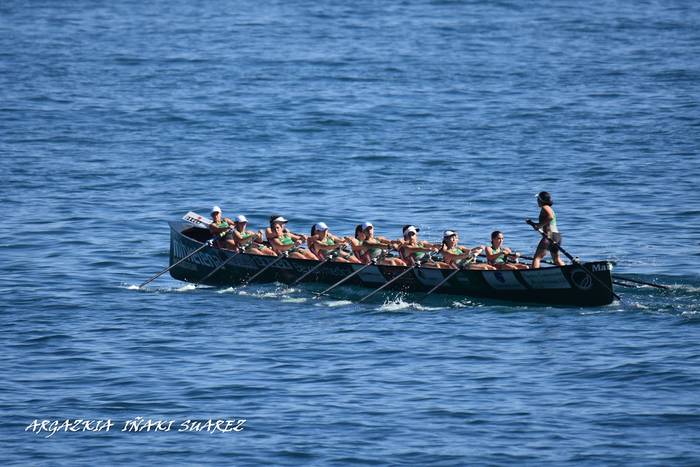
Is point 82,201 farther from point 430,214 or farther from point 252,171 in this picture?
point 430,214

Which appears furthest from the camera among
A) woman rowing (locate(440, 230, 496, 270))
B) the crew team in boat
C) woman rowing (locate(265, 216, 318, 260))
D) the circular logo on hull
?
woman rowing (locate(265, 216, 318, 260))

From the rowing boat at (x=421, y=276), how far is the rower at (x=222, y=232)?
45 cm

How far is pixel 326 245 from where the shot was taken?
3338 cm

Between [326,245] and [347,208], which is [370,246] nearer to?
[326,245]

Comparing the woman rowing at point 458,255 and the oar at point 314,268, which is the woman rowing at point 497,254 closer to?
the woman rowing at point 458,255

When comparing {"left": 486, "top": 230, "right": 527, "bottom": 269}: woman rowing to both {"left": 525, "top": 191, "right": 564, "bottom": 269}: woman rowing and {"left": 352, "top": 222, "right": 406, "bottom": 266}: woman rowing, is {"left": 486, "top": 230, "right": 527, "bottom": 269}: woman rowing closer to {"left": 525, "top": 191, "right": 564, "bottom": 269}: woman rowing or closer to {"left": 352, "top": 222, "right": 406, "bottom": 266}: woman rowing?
{"left": 525, "top": 191, "right": 564, "bottom": 269}: woman rowing

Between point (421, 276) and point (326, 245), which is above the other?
point (326, 245)

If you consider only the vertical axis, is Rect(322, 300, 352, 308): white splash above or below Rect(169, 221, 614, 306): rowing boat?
below

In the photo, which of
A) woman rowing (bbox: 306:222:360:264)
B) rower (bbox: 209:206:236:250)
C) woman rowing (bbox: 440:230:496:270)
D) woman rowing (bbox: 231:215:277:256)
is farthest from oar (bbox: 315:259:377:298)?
rower (bbox: 209:206:236:250)

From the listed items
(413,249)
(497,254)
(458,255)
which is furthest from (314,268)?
(497,254)

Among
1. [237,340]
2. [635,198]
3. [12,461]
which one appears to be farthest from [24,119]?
[12,461]

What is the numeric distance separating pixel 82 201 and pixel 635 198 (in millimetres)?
18389

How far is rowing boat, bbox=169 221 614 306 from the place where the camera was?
29.7 meters

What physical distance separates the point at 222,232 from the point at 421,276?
6105 mm
